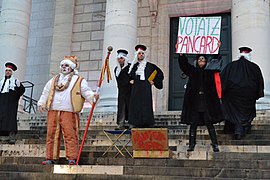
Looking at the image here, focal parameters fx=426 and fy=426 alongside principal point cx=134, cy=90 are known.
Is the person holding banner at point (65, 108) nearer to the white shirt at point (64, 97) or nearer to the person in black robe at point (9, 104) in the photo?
the white shirt at point (64, 97)

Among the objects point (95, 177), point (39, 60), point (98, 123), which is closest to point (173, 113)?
point (98, 123)

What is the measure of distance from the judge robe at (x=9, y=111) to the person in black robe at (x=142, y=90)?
9.24 ft

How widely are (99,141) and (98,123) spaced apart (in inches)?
74.1

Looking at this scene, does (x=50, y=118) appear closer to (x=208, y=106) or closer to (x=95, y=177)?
(x=95, y=177)

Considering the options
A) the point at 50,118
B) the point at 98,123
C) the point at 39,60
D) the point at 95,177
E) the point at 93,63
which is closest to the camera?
the point at 95,177

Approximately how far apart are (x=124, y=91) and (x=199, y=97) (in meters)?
2.44

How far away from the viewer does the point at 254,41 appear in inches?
468

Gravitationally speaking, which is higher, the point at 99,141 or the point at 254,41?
the point at 254,41

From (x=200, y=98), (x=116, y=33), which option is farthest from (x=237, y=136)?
(x=116, y=33)

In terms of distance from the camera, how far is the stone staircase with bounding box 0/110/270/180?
6.61 meters

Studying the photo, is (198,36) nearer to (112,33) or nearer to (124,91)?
(124,91)

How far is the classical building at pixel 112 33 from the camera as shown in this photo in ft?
40.4

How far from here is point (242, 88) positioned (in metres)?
9.07

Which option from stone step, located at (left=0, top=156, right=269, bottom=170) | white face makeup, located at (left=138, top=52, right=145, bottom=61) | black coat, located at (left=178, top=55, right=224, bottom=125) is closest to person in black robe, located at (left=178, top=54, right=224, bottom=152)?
black coat, located at (left=178, top=55, right=224, bottom=125)
